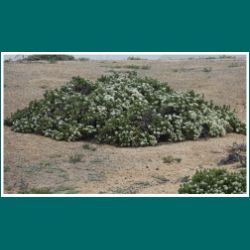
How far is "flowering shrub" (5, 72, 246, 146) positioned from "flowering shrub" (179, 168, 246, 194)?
222 centimetres

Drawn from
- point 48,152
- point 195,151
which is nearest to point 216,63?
point 195,151

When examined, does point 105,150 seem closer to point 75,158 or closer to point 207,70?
point 75,158

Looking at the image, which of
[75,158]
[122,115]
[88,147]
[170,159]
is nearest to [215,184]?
[170,159]

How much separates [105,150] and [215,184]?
8.86 feet

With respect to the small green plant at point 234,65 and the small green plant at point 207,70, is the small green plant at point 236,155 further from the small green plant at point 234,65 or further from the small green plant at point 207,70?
the small green plant at point 207,70

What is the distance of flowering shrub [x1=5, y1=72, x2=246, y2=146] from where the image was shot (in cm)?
1170

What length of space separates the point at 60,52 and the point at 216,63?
4.53m

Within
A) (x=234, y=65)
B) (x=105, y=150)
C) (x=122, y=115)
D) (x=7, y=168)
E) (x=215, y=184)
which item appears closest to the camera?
(x=215, y=184)

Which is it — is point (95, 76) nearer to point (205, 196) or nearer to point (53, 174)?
point (53, 174)

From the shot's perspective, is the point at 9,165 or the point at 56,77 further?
the point at 56,77

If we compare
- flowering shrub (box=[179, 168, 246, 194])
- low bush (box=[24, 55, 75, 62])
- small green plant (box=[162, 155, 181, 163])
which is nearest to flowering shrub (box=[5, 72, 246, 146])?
small green plant (box=[162, 155, 181, 163])

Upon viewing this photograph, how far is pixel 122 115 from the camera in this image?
11.8m

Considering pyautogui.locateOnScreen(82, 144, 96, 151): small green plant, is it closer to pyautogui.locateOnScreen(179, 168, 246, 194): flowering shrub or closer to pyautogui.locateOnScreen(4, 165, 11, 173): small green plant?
pyautogui.locateOnScreen(4, 165, 11, 173): small green plant

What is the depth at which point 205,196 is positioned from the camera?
9086 mm
